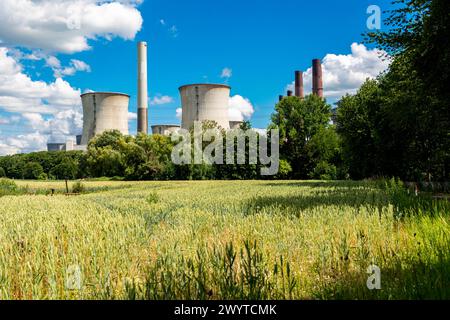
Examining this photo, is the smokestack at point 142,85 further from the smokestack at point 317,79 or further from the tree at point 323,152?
the tree at point 323,152

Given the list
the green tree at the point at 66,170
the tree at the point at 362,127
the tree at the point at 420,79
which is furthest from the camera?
the green tree at the point at 66,170

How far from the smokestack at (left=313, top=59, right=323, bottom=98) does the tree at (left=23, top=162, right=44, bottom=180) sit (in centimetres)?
8387

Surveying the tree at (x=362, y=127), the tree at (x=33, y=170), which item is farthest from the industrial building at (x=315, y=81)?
the tree at (x=33, y=170)

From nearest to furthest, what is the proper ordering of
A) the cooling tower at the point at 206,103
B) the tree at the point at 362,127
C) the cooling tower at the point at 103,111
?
the tree at the point at 362,127 → the cooling tower at the point at 206,103 → the cooling tower at the point at 103,111

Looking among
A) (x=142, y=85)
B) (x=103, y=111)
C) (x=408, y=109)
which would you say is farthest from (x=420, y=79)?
(x=142, y=85)

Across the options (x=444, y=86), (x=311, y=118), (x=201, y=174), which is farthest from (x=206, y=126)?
(x=444, y=86)

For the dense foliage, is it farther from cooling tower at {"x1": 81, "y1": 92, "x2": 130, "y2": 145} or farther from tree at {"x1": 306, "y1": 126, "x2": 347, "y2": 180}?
cooling tower at {"x1": 81, "y1": 92, "x2": 130, "y2": 145}

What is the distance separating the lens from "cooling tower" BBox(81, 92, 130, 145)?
74.3 m

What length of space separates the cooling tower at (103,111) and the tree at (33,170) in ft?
135

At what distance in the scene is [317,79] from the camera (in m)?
72.8

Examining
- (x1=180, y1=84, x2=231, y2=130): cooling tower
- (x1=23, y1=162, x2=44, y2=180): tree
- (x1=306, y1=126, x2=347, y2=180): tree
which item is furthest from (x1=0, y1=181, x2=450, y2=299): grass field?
(x1=23, y1=162, x2=44, y2=180): tree

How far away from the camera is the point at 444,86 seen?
13.1 metres

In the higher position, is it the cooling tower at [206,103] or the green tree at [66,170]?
the cooling tower at [206,103]

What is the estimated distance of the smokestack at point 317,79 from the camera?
69.9 m
